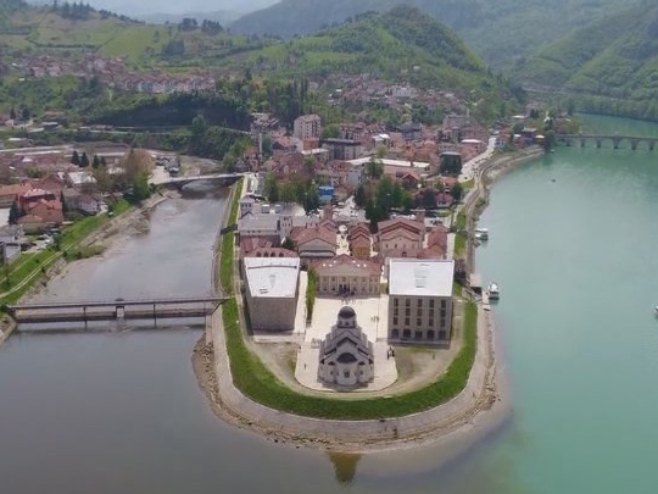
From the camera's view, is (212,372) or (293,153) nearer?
(212,372)

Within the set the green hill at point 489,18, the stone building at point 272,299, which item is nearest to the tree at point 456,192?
the stone building at point 272,299

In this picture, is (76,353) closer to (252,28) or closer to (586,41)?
(586,41)

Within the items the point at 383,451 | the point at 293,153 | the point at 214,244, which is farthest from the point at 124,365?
the point at 293,153

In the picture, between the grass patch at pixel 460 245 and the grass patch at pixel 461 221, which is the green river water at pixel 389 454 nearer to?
the grass patch at pixel 460 245

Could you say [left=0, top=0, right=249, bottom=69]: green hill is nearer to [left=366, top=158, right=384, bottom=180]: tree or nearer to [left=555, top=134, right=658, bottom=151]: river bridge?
[left=555, top=134, right=658, bottom=151]: river bridge

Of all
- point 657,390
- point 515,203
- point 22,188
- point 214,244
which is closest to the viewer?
point 657,390

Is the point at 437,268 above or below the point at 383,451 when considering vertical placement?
above

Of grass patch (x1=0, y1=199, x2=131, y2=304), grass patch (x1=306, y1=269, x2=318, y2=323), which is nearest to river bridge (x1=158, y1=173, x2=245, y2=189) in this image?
grass patch (x1=0, y1=199, x2=131, y2=304)
